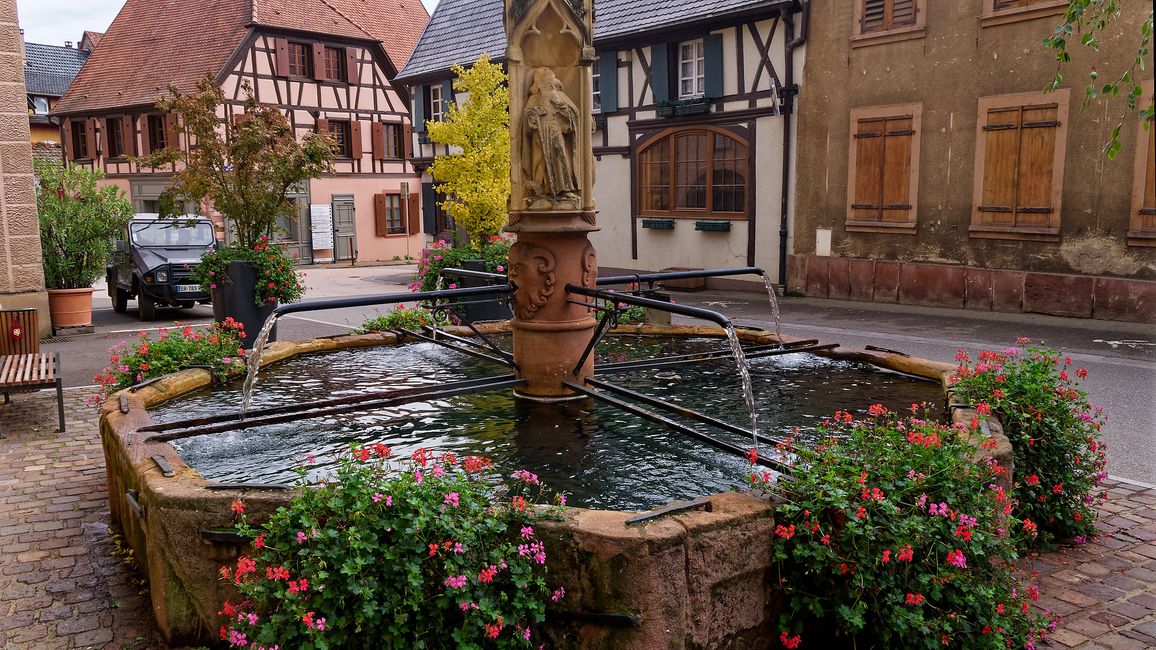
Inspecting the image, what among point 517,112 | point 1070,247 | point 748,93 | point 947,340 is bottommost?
point 947,340

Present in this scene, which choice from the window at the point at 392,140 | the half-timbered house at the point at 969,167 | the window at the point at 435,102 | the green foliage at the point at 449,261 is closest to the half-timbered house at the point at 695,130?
the half-timbered house at the point at 969,167

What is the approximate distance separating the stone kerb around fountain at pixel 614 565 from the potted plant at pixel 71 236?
1252 cm

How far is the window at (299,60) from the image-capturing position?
31984mm

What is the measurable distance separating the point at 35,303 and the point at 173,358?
8534 mm

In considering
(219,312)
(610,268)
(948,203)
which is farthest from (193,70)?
(948,203)

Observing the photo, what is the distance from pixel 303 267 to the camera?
→ 31.9 meters

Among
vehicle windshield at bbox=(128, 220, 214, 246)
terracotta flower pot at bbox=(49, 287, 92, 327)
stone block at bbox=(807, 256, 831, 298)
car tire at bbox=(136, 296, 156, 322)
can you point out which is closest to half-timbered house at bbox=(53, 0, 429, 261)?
vehicle windshield at bbox=(128, 220, 214, 246)

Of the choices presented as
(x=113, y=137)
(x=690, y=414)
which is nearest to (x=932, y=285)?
(x=690, y=414)

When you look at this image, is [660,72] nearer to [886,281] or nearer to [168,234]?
[886,281]

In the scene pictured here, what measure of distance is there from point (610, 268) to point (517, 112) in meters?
16.7

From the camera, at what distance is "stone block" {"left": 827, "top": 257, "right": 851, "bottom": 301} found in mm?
17344

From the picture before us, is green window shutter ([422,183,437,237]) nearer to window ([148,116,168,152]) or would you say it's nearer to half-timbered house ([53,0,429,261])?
half-timbered house ([53,0,429,261])

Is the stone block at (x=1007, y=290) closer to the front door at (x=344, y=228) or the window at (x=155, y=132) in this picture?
the front door at (x=344, y=228)

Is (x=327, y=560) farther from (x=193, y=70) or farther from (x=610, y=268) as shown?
(x=193, y=70)
